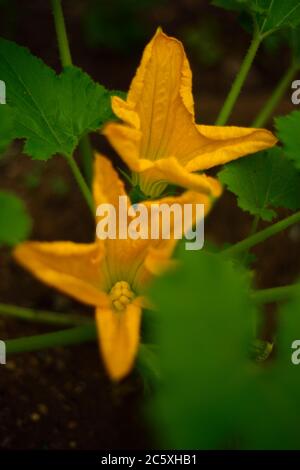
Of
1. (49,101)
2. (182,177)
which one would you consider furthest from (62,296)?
(182,177)

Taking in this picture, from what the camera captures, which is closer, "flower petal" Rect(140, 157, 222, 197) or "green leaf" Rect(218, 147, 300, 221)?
"flower petal" Rect(140, 157, 222, 197)

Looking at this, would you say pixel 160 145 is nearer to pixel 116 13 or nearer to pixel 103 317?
pixel 103 317

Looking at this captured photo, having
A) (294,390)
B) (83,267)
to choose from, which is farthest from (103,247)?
(294,390)

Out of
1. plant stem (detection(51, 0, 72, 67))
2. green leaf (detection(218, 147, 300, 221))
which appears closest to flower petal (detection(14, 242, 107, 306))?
green leaf (detection(218, 147, 300, 221))

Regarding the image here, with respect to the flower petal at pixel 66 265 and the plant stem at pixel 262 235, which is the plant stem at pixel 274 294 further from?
the flower petal at pixel 66 265

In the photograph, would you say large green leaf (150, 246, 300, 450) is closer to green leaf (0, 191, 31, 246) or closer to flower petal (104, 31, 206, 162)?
green leaf (0, 191, 31, 246)
